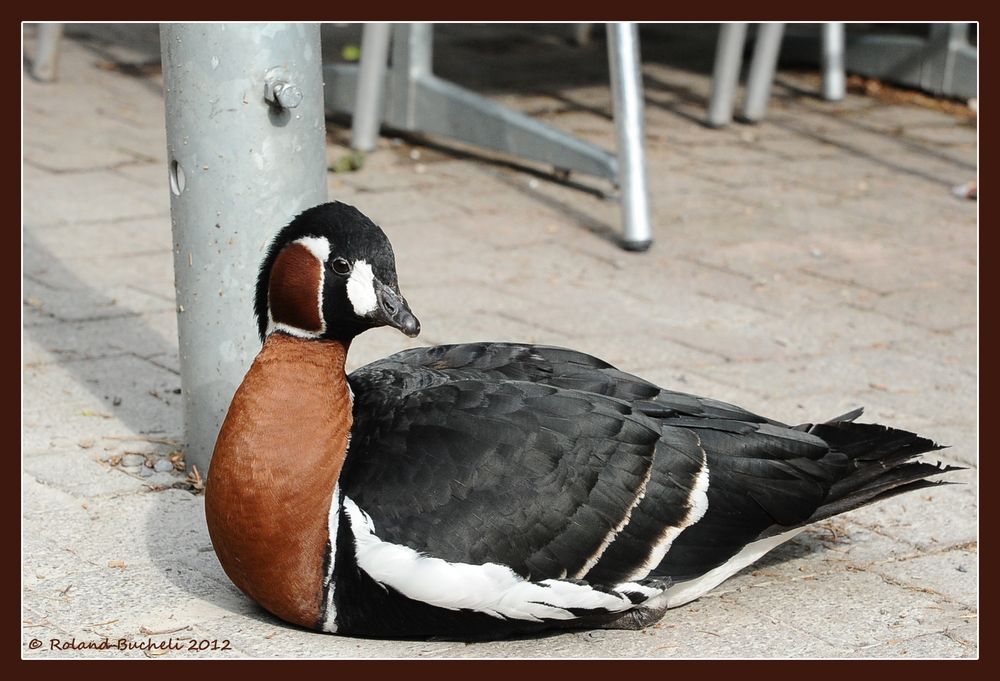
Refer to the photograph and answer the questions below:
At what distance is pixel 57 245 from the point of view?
583cm

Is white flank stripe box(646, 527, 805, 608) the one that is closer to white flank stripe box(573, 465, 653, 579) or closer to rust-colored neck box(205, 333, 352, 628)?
white flank stripe box(573, 465, 653, 579)

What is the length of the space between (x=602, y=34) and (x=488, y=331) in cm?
613

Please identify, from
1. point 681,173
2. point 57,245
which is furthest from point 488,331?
point 681,173

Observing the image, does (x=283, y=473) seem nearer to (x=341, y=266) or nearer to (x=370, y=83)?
(x=341, y=266)

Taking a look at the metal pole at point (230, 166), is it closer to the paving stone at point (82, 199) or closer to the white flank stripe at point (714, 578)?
the white flank stripe at point (714, 578)

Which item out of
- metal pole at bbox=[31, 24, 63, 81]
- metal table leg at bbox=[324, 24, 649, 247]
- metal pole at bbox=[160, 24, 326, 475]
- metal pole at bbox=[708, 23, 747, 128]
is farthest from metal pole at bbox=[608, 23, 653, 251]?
metal pole at bbox=[31, 24, 63, 81]

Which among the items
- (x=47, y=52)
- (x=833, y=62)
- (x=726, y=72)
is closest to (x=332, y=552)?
(x=726, y=72)

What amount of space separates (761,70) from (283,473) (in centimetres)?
587

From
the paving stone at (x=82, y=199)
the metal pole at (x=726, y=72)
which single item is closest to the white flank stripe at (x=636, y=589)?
the paving stone at (x=82, y=199)

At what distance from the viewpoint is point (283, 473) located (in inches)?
116

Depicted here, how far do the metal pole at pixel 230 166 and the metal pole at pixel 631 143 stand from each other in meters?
2.56

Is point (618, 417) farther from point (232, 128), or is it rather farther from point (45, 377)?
point (45, 377)

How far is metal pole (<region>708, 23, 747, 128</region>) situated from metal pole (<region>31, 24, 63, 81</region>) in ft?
12.8

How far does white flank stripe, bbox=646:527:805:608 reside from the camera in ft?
10.5
